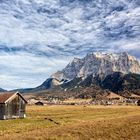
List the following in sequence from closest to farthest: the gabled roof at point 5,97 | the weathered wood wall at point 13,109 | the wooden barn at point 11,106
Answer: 1. the gabled roof at point 5,97
2. the wooden barn at point 11,106
3. the weathered wood wall at point 13,109

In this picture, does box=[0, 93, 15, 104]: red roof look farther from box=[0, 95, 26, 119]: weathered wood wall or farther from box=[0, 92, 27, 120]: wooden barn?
box=[0, 95, 26, 119]: weathered wood wall

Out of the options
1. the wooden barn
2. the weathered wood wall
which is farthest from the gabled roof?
the weathered wood wall

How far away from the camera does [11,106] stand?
71438mm

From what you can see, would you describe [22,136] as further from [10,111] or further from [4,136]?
[10,111]

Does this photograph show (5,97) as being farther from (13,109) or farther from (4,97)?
(13,109)

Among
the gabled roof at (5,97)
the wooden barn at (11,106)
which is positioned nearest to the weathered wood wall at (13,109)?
the wooden barn at (11,106)

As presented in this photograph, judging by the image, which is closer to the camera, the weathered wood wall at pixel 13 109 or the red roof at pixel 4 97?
the red roof at pixel 4 97

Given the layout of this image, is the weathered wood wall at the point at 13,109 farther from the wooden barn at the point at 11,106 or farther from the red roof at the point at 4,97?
the red roof at the point at 4,97

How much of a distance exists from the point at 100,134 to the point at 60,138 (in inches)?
207

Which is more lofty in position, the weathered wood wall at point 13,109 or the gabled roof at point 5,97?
the gabled roof at point 5,97

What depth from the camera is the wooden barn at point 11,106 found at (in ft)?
228

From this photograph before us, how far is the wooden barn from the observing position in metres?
69.4

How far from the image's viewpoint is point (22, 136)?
36.2 meters

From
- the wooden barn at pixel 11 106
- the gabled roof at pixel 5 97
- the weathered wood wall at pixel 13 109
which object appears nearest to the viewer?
the gabled roof at pixel 5 97
